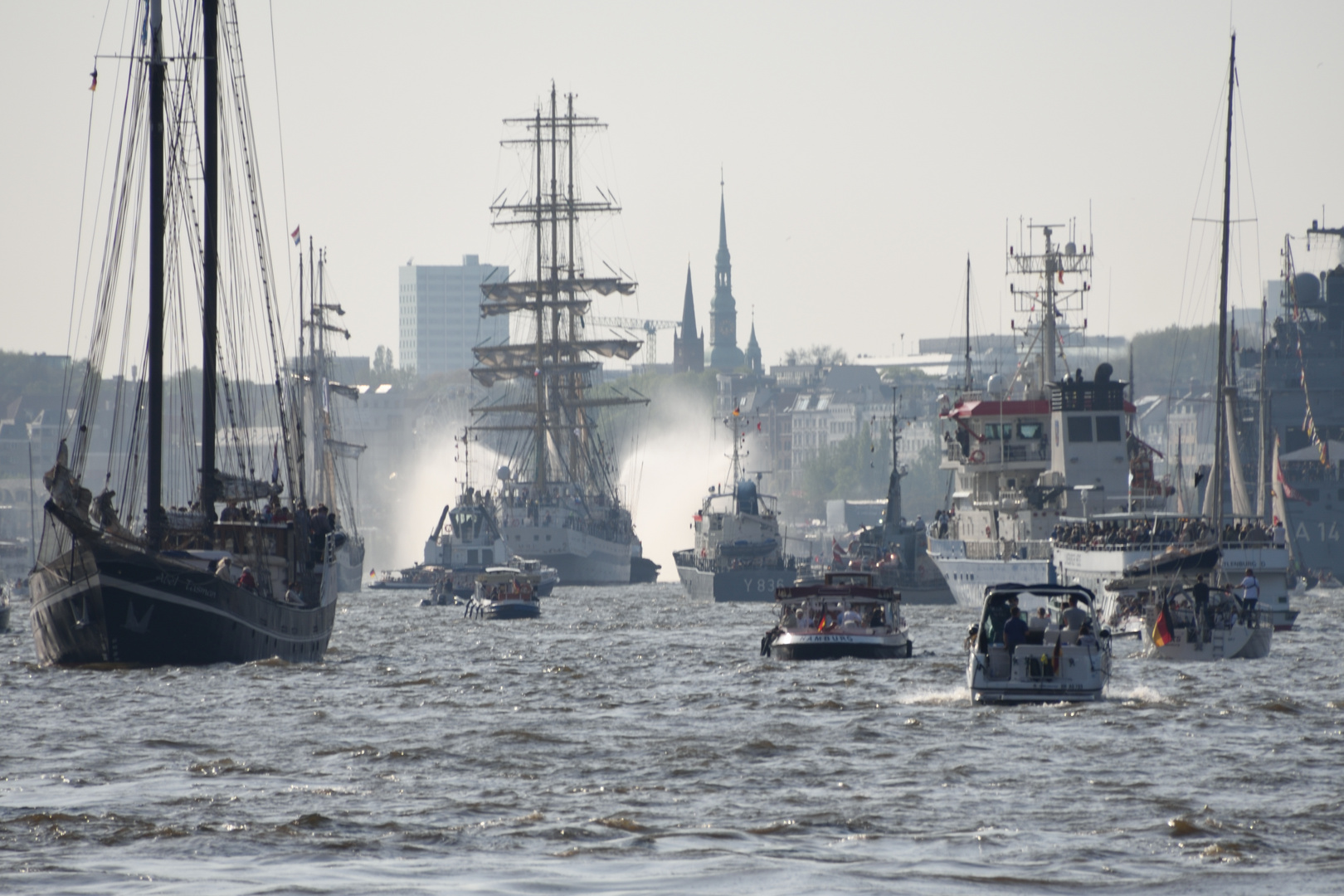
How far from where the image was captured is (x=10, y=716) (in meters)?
33.9

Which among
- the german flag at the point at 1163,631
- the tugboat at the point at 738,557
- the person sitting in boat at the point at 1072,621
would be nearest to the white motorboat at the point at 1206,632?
the german flag at the point at 1163,631

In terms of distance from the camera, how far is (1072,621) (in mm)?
37250

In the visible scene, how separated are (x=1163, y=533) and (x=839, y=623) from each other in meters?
26.2

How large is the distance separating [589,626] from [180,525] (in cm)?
3460

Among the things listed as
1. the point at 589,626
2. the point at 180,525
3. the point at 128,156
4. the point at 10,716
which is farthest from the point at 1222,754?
the point at 589,626

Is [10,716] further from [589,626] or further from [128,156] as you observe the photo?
[589,626]

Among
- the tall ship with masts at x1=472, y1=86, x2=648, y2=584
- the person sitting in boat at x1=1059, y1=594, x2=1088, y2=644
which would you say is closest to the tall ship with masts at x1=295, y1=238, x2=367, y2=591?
the tall ship with masts at x1=472, y1=86, x2=648, y2=584

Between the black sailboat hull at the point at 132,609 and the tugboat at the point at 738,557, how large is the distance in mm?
73748

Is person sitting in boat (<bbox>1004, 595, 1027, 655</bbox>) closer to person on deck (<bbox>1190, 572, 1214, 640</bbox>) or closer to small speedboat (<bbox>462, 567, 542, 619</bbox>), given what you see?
person on deck (<bbox>1190, 572, 1214, 640</bbox>)

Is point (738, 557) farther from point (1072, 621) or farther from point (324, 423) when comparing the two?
point (1072, 621)

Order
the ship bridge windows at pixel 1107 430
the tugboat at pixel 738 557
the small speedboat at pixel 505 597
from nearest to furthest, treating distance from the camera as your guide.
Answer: the ship bridge windows at pixel 1107 430 → the small speedboat at pixel 505 597 → the tugboat at pixel 738 557

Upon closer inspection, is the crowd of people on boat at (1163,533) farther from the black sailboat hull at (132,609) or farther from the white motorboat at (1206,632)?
A: the black sailboat hull at (132,609)

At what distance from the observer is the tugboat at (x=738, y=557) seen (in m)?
121

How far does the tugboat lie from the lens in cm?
12056
